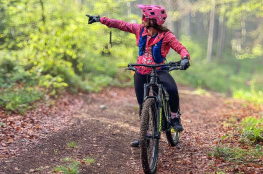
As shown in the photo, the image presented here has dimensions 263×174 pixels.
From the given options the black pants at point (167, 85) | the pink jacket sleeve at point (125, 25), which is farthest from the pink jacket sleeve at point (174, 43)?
the pink jacket sleeve at point (125, 25)

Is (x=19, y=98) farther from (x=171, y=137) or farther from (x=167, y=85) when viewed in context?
(x=167, y=85)

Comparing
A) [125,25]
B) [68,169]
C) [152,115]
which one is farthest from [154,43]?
A: [68,169]

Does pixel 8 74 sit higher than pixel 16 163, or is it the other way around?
pixel 8 74

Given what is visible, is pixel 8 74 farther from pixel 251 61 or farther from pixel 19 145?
pixel 251 61

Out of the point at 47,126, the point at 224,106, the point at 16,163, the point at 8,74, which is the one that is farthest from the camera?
the point at 224,106

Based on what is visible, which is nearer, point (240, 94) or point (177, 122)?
point (177, 122)

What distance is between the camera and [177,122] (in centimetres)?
466

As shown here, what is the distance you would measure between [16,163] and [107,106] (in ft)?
16.5

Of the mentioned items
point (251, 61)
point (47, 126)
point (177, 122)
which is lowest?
point (251, 61)

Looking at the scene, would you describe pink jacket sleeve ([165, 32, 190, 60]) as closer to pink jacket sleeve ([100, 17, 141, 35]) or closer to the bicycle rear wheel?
pink jacket sleeve ([100, 17, 141, 35])

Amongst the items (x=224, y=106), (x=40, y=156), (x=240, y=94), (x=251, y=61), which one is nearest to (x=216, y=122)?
(x=224, y=106)

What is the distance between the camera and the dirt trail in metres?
3.95

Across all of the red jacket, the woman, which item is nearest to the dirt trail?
the woman

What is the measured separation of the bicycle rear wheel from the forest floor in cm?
27
